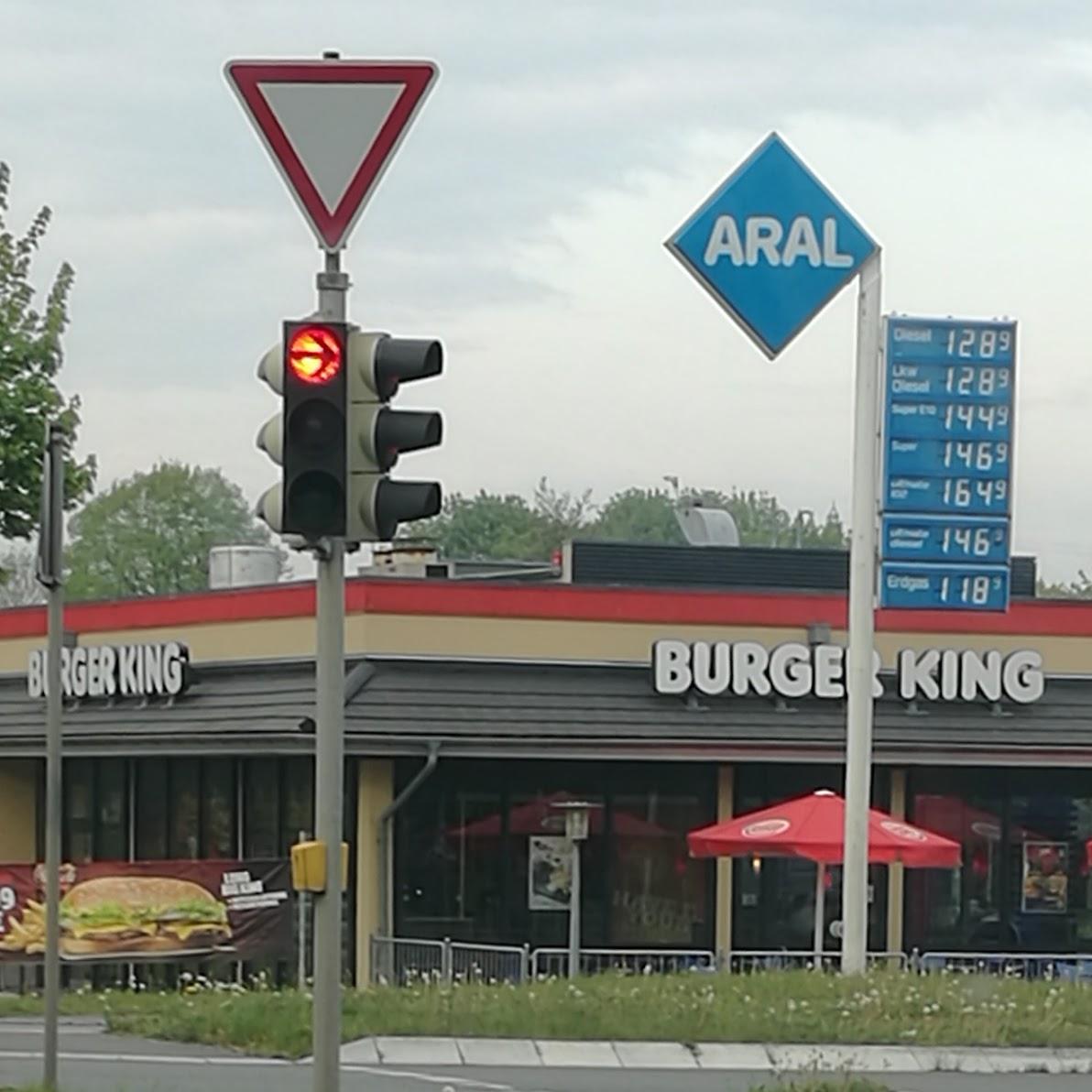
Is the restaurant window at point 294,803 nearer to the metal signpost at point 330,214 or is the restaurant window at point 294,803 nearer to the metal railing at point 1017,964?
the metal railing at point 1017,964

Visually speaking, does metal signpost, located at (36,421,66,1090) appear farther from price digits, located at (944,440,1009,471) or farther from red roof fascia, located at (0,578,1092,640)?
red roof fascia, located at (0,578,1092,640)

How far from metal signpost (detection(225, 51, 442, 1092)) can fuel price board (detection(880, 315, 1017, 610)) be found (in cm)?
1557

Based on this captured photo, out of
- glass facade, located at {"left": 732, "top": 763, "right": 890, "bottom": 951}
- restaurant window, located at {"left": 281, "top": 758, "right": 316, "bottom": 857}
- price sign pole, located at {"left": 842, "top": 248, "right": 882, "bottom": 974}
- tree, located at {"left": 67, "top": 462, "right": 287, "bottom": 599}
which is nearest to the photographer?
price sign pole, located at {"left": 842, "top": 248, "right": 882, "bottom": 974}

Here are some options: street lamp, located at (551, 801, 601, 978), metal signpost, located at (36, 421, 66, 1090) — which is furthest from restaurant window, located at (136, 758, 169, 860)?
metal signpost, located at (36, 421, 66, 1090)

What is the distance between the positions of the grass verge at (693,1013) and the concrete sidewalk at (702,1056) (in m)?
0.13

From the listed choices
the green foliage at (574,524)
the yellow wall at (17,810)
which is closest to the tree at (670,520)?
the green foliage at (574,524)

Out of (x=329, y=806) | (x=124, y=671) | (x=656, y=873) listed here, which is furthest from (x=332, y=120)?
(x=124, y=671)

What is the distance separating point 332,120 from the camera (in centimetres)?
920

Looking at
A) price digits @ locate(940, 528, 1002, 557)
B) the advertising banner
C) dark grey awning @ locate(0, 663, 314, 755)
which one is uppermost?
price digits @ locate(940, 528, 1002, 557)

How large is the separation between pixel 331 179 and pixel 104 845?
81.8 ft

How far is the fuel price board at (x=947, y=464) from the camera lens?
24.5 meters

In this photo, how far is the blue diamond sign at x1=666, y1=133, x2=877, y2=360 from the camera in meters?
19.3

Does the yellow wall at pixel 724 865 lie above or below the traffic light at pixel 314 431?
below

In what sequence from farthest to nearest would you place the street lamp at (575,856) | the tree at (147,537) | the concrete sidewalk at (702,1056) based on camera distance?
the tree at (147,537) → the street lamp at (575,856) → the concrete sidewalk at (702,1056)
